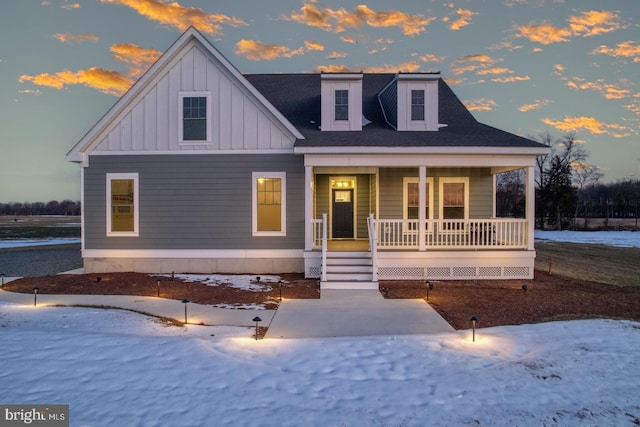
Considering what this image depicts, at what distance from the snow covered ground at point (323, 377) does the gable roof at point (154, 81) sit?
7.62 metres

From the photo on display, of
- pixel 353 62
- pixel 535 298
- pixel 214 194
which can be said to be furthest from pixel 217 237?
pixel 353 62

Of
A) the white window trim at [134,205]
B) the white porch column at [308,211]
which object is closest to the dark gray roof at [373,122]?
the white porch column at [308,211]

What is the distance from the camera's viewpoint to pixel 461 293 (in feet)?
32.3

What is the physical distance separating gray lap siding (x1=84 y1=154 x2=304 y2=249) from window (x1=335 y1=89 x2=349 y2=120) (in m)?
2.36

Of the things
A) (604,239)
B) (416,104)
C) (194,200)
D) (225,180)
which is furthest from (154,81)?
(604,239)

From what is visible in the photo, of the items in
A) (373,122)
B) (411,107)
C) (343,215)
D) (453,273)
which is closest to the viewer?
(453,273)

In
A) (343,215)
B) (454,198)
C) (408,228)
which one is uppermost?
(454,198)

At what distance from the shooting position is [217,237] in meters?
12.6

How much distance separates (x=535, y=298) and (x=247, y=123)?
9758 millimetres

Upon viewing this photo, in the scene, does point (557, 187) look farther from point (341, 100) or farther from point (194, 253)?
point (194, 253)

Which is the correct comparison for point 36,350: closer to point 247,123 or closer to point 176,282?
point 176,282

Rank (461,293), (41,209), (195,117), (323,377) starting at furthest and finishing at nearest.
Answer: (41,209), (195,117), (461,293), (323,377)

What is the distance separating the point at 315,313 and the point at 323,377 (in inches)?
132

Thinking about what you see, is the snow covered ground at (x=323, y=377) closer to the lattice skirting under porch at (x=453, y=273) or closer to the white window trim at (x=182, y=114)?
the lattice skirting under porch at (x=453, y=273)
